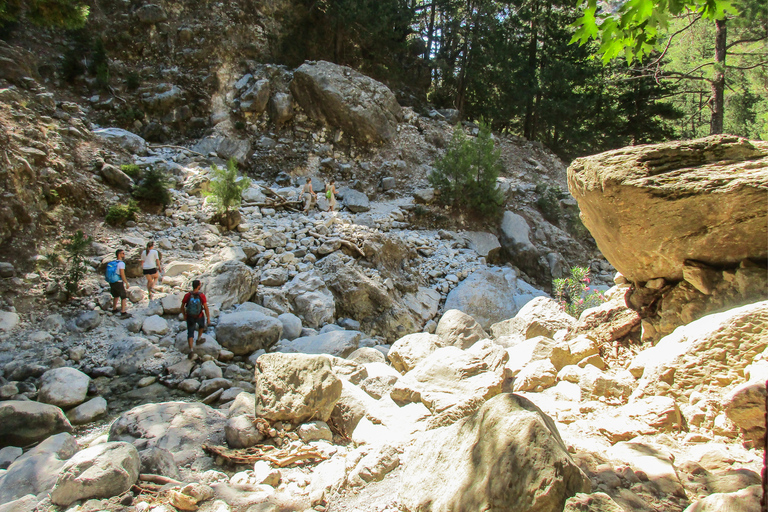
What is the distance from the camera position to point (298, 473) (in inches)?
127

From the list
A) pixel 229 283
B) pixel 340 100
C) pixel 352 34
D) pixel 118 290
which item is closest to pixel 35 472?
pixel 118 290

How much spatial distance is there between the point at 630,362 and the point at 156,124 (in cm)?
1586

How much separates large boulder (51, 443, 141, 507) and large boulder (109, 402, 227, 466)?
0.67 m

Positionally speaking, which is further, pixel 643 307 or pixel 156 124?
pixel 156 124

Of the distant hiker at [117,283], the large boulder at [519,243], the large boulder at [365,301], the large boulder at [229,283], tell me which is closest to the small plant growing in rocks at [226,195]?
the large boulder at [229,283]

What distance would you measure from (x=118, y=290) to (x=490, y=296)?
846 cm

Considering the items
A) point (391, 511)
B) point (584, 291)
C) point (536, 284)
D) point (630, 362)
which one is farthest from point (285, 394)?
point (536, 284)

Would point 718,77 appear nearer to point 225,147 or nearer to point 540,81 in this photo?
point 540,81

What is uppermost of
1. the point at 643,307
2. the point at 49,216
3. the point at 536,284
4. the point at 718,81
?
the point at 718,81

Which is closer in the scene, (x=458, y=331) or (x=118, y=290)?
(x=458, y=331)

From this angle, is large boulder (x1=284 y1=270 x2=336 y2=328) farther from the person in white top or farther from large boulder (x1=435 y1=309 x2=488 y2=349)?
large boulder (x1=435 y1=309 x2=488 y2=349)

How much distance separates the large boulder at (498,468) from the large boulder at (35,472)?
2683mm

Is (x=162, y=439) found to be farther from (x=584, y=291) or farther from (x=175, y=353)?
(x=584, y=291)

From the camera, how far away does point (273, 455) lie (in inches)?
136
